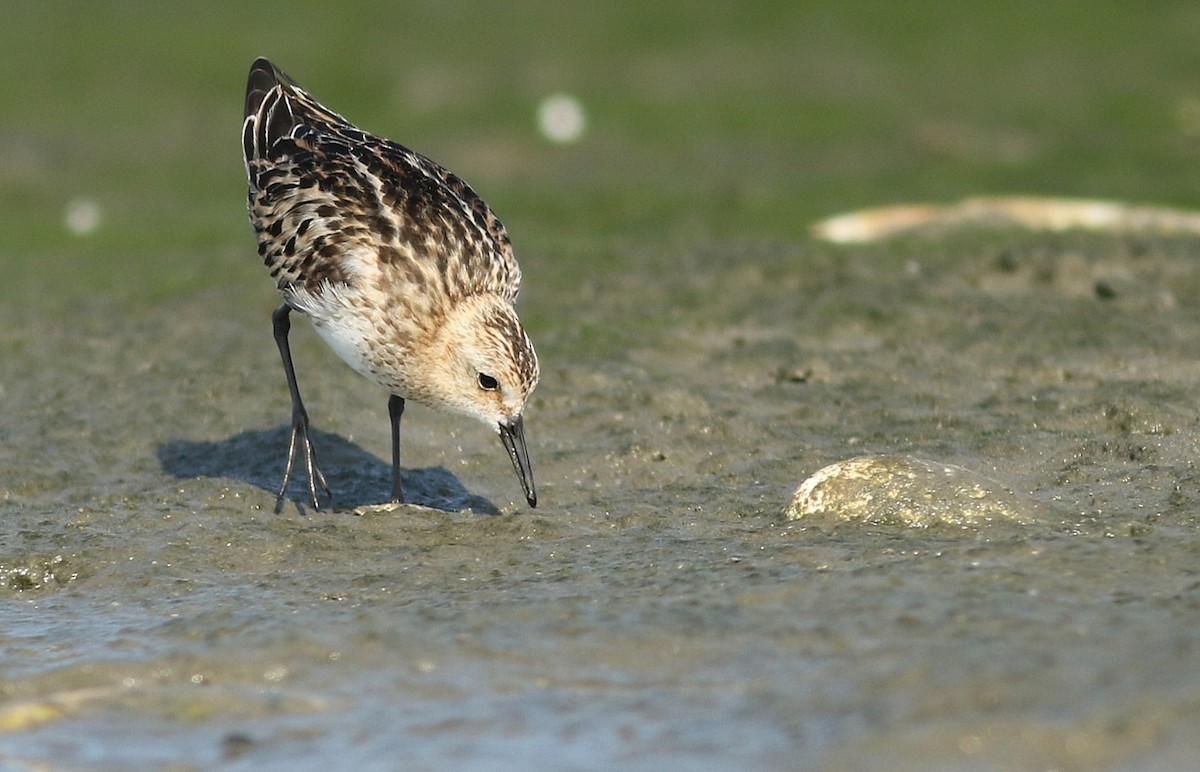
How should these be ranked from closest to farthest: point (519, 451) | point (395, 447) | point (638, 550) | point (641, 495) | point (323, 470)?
point (638, 550) < point (519, 451) < point (641, 495) < point (395, 447) < point (323, 470)

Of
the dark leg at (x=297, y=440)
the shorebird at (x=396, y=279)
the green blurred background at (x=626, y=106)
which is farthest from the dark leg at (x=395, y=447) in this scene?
the green blurred background at (x=626, y=106)

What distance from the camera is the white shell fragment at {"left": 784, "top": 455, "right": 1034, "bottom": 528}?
21.7ft

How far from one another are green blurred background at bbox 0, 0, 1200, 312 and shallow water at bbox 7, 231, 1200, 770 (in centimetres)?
443

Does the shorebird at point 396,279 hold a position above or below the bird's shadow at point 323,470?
above

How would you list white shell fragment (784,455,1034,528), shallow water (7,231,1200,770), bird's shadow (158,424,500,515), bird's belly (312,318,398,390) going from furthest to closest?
bird's shadow (158,424,500,515) → bird's belly (312,318,398,390) → white shell fragment (784,455,1034,528) → shallow water (7,231,1200,770)

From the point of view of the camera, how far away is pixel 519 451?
734 cm

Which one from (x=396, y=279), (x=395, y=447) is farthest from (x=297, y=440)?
(x=396, y=279)

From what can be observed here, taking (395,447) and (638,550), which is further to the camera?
(395,447)

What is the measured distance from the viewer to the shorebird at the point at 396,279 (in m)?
7.33

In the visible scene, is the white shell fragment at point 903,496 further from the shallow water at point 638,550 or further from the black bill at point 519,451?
the black bill at point 519,451

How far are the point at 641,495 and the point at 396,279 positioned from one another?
158 cm

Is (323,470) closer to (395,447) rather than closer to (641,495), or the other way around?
(395,447)

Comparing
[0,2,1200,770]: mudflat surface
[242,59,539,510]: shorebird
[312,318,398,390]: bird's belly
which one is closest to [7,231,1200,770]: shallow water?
[0,2,1200,770]: mudflat surface

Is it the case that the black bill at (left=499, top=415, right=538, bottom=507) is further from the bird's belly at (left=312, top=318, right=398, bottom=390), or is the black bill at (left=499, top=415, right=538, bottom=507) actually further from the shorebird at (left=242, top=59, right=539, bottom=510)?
the bird's belly at (left=312, top=318, right=398, bottom=390)
